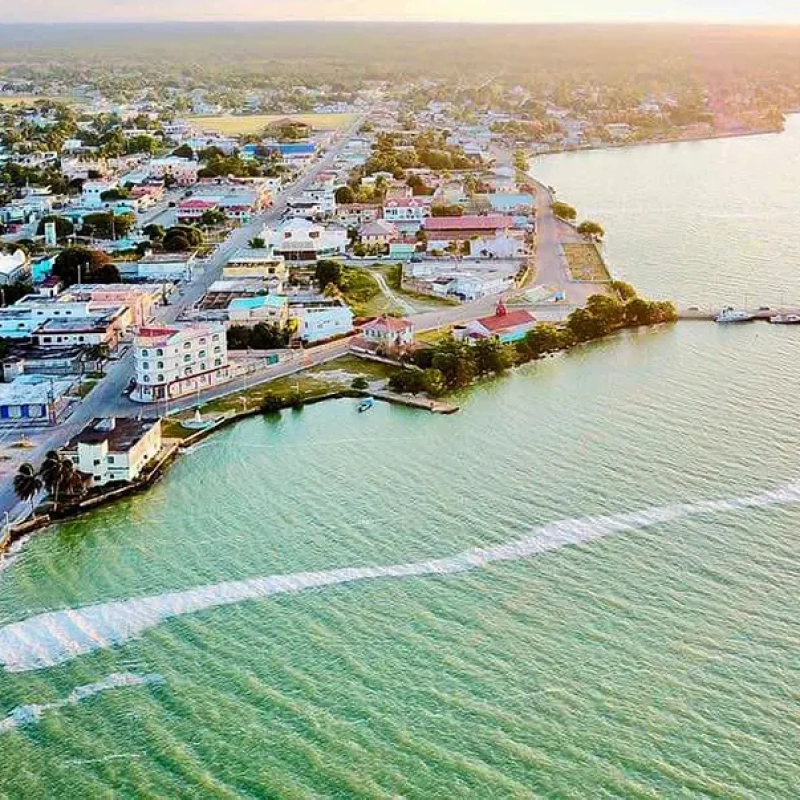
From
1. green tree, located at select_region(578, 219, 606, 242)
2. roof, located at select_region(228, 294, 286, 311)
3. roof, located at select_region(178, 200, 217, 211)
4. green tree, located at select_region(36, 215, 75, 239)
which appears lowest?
roof, located at select_region(228, 294, 286, 311)

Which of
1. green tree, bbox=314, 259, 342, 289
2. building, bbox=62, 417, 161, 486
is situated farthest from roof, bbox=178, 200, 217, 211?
building, bbox=62, 417, 161, 486

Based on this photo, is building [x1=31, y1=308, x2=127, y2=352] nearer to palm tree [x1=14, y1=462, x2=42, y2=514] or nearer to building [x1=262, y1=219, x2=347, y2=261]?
palm tree [x1=14, y1=462, x2=42, y2=514]

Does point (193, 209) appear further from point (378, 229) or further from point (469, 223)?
point (469, 223)

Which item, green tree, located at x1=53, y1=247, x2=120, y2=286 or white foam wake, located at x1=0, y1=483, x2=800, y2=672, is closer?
white foam wake, located at x1=0, y1=483, x2=800, y2=672

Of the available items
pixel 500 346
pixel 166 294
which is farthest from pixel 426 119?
pixel 500 346

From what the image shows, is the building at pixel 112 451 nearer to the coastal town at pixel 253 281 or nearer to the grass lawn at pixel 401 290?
the coastal town at pixel 253 281

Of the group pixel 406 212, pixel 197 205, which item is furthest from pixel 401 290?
pixel 197 205
